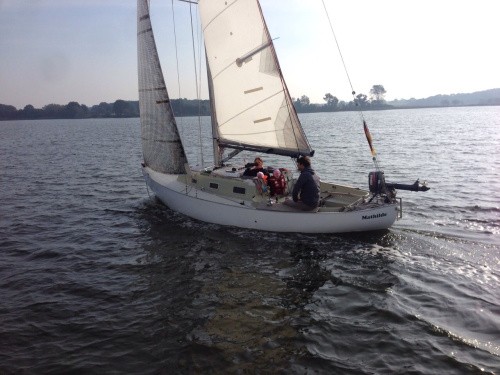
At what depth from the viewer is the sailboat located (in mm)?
13680

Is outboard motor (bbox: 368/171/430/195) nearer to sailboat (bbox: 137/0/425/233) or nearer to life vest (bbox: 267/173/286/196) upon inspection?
sailboat (bbox: 137/0/425/233)

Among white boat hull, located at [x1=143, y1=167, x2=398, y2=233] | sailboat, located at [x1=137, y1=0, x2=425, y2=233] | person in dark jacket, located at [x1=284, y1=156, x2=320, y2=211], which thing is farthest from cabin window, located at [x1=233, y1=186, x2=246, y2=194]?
person in dark jacket, located at [x1=284, y1=156, x2=320, y2=211]

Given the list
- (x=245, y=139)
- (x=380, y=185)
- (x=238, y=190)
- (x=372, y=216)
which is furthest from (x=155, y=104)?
(x=372, y=216)

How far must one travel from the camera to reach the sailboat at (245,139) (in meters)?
13.7

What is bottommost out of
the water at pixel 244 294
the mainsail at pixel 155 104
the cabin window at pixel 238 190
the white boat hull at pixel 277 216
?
the water at pixel 244 294

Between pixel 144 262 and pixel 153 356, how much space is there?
16.7 feet

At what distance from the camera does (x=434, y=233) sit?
13.9 m

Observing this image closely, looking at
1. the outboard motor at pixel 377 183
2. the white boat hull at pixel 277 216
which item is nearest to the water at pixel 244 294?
the white boat hull at pixel 277 216

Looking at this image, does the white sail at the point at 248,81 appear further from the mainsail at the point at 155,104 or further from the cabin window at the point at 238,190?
the mainsail at the point at 155,104

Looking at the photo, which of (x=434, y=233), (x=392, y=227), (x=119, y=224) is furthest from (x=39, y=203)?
(x=434, y=233)

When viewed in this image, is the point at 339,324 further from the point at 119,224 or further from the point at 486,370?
the point at 119,224

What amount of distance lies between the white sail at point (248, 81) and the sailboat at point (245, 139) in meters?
0.04

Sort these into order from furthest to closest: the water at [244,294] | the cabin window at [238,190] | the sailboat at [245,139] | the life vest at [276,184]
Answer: the life vest at [276,184] → the cabin window at [238,190] → the sailboat at [245,139] → the water at [244,294]

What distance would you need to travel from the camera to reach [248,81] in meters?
15.5
